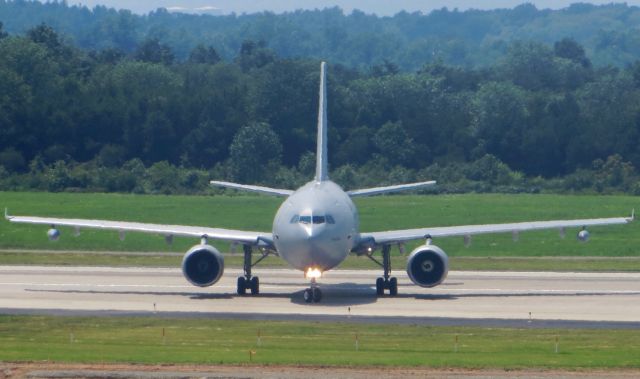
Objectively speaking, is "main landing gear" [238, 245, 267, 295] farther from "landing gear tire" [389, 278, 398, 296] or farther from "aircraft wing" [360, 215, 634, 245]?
"landing gear tire" [389, 278, 398, 296]

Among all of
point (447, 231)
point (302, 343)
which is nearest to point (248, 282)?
point (447, 231)

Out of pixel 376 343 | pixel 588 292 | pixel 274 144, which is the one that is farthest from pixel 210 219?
pixel 376 343

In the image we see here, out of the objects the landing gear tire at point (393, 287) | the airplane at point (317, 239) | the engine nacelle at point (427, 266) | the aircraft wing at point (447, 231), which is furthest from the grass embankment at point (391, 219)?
the engine nacelle at point (427, 266)

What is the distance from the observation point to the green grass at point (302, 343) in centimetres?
3822

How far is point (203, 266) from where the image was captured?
187 feet

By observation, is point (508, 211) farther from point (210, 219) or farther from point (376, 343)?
point (376, 343)

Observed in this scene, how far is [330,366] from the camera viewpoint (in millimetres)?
37031

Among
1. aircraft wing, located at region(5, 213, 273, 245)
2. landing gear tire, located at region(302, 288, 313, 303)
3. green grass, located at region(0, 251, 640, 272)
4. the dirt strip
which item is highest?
aircraft wing, located at region(5, 213, 273, 245)

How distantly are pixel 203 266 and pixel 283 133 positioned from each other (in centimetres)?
6789

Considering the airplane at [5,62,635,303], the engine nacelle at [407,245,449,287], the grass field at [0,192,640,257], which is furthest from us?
the grass field at [0,192,640,257]

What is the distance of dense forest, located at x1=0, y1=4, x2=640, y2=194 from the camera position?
113625mm

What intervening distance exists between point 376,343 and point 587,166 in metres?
78.0

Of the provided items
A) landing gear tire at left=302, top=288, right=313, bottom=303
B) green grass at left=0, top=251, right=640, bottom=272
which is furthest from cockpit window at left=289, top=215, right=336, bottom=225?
green grass at left=0, top=251, right=640, bottom=272

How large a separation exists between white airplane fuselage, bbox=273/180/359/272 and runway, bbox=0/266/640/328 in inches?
68.7
